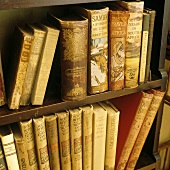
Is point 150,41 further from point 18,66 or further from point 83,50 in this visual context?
point 18,66

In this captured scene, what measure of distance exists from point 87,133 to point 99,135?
0.05 meters

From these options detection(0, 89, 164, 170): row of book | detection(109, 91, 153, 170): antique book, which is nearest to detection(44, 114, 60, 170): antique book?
detection(0, 89, 164, 170): row of book

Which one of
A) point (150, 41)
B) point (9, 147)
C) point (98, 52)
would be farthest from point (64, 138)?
point (150, 41)

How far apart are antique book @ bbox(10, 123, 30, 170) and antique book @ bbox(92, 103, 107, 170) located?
0.72ft

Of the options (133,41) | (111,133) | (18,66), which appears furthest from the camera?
(111,133)

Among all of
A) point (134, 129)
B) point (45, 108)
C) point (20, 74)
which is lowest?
point (134, 129)

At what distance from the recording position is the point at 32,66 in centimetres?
74

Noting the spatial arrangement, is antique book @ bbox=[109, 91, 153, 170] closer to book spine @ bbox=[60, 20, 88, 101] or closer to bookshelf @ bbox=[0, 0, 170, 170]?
bookshelf @ bbox=[0, 0, 170, 170]

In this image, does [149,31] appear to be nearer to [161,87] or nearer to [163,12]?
[163,12]

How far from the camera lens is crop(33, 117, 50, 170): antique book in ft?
2.59

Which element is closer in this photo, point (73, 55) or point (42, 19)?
point (73, 55)

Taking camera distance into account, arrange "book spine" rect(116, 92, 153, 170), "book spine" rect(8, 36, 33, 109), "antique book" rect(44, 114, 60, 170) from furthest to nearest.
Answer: "book spine" rect(116, 92, 153, 170) < "antique book" rect(44, 114, 60, 170) < "book spine" rect(8, 36, 33, 109)

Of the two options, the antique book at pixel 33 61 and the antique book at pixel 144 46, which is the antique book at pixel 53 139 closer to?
the antique book at pixel 33 61

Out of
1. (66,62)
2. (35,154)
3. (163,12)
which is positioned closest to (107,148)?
(35,154)
